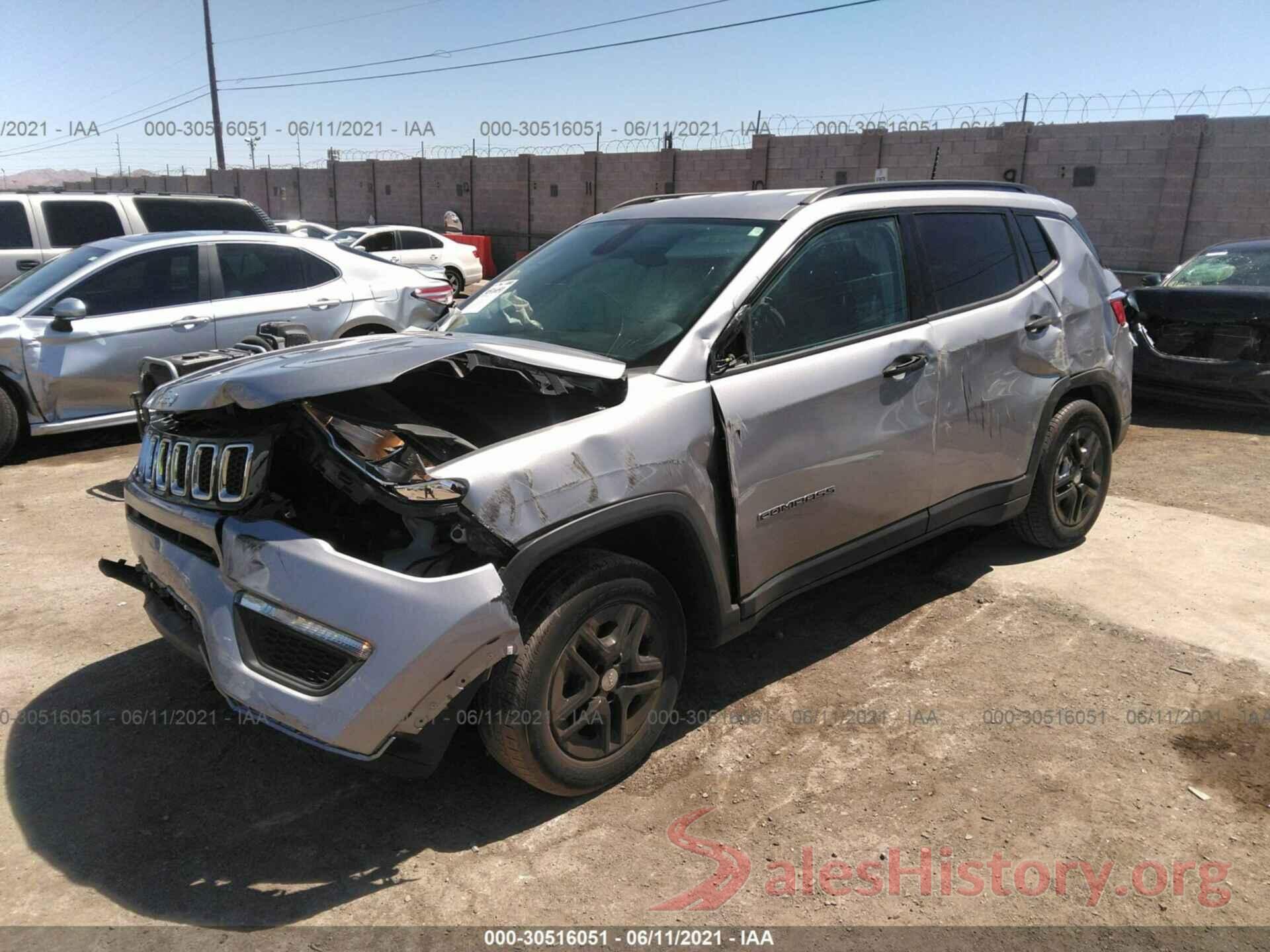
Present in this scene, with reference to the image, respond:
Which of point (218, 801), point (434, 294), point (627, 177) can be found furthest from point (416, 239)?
point (218, 801)

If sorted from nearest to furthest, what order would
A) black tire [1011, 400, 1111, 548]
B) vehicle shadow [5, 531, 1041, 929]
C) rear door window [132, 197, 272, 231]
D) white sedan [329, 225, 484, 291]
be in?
vehicle shadow [5, 531, 1041, 929] → black tire [1011, 400, 1111, 548] → rear door window [132, 197, 272, 231] → white sedan [329, 225, 484, 291]

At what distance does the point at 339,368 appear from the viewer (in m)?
2.74

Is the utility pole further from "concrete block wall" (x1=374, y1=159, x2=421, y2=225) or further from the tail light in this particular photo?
the tail light

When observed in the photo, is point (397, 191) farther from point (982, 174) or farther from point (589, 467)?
point (589, 467)

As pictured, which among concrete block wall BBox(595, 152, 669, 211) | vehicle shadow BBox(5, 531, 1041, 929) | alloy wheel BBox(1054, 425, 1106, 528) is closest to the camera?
vehicle shadow BBox(5, 531, 1041, 929)

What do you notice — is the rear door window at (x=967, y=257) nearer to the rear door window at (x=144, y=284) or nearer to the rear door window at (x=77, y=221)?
the rear door window at (x=144, y=284)

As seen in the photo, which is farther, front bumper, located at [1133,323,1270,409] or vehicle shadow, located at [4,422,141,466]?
front bumper, located at [1133,323,1270,409]

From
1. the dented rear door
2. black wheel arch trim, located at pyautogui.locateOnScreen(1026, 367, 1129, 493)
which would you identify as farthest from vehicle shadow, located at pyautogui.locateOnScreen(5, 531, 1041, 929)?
black wheel arch trim, located at pyautogui.locateOnScreen(1026, 367, 1129, 493)

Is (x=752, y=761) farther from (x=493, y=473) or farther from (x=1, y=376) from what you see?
(x=1, y=376)

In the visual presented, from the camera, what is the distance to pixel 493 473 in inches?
109

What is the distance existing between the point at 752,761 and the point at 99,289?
252 inches

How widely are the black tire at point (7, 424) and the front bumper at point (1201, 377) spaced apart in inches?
A: 342

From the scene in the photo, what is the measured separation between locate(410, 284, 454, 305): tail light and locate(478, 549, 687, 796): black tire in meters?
6.20

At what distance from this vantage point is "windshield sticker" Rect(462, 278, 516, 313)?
4.27 m
